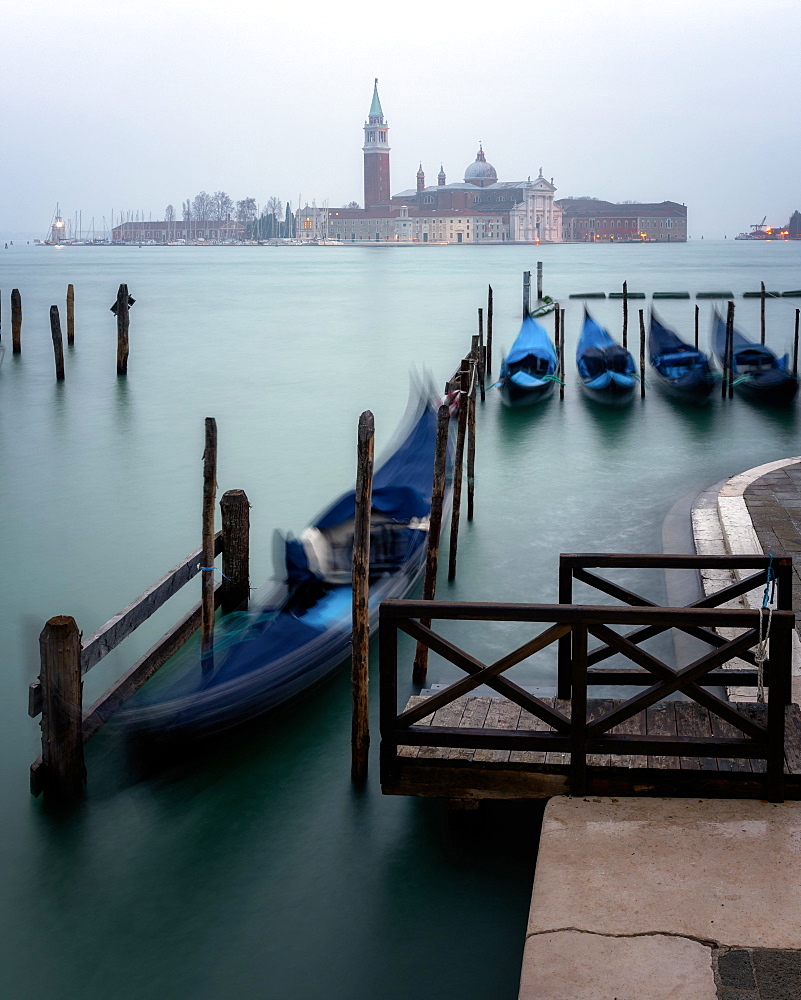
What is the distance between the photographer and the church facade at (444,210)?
111m

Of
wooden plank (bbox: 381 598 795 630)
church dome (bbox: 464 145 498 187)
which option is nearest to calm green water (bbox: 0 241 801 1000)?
wooden plank (bbox: 381 598 795 630)

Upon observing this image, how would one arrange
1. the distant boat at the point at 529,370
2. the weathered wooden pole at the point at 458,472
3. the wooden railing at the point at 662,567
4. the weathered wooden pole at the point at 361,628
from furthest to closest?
the distant boat at the point at 529,370 → the weathered wooden pole at the point at 458,472 → the weathered wooden pole at the point at 361,628 → the wooden railing at the point at 662,567

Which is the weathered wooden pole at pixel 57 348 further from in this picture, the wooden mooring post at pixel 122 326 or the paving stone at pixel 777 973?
the paving stone at pixel 777 973

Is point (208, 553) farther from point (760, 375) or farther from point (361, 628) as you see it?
point (760, 375)

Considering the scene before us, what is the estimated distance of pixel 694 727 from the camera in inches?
127

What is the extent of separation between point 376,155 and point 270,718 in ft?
369

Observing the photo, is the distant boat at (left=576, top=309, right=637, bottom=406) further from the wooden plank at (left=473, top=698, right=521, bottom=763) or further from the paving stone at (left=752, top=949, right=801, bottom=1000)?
the paving stone at (left=752, top=949, right=801, bottom=1000)

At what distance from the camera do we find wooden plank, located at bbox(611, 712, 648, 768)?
3.00 metres

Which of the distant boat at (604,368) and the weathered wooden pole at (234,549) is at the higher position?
the distant boat at (604,368)

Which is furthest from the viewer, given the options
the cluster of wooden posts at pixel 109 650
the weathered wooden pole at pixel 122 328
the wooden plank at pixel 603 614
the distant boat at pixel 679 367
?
the weathered wooden pole at pixel 122 328

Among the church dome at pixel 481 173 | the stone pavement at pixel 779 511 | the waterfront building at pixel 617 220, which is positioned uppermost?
the church dome at pixel 481 173

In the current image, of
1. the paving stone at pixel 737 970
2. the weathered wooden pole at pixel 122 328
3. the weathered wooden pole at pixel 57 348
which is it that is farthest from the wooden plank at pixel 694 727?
the weathered wooden pole at pixel 122 328

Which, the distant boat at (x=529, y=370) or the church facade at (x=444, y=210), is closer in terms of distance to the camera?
the distant boat at (x=529, y=370)

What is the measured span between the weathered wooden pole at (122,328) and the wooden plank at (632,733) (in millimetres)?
12597
